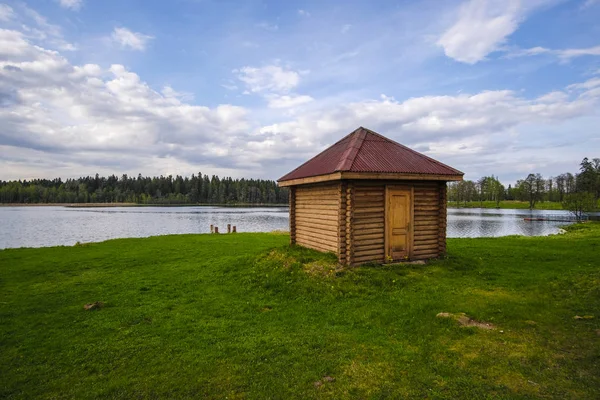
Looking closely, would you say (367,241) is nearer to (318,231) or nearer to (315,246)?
(318,231)

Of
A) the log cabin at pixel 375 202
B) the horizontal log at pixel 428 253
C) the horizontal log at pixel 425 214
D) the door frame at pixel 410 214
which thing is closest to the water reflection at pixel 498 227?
the horizontal log at pixel 428 253

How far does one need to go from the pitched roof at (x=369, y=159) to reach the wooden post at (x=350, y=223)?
0.83m

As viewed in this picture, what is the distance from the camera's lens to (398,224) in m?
12.8

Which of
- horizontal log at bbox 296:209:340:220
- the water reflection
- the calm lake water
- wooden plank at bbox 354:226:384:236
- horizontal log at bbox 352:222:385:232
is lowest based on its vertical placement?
the calm lake water

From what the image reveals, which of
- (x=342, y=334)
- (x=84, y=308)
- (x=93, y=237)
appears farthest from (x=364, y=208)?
(x=93, y=237)

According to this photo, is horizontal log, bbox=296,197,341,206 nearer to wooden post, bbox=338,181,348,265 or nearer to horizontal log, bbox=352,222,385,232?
wooden post, bbox=338,181,348,265

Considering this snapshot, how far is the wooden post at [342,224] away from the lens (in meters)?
11.9

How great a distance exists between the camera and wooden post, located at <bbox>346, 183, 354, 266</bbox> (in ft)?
38.6

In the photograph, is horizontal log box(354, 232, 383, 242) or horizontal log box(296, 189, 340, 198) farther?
horizontal log box(296, 189, 340, 198)

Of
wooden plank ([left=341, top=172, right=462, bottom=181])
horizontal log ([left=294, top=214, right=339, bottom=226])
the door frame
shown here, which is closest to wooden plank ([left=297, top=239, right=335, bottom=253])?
horizontal log ([left=294, top=214, right=339, bottom=226])

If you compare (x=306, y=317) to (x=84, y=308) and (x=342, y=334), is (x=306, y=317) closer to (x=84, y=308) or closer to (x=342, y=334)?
(x=342, y=334)

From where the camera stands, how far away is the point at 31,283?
41.0ft

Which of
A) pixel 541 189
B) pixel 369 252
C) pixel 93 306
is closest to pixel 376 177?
pixel 369 252

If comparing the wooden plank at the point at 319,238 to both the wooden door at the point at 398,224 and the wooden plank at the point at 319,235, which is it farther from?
the wooden door at the point at 398,224
